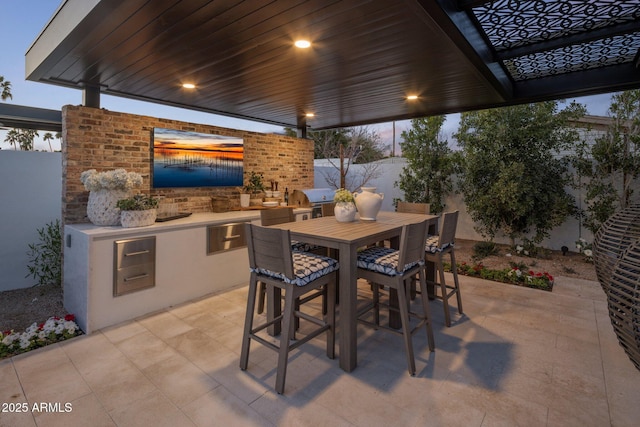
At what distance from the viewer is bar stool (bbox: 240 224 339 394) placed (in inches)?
79.0

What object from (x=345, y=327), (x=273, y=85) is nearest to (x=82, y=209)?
(x=273, y=85)

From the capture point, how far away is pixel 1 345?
2441 mm

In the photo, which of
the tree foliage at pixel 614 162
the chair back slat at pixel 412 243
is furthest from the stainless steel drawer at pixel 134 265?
the tree foliage at pixel 614 162

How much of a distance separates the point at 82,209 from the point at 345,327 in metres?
3.03

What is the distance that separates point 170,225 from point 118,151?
1117 millimetres

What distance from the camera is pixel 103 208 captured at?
311cm

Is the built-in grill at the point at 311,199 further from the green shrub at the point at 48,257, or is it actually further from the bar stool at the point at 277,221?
the green shrub at the point at 48,257

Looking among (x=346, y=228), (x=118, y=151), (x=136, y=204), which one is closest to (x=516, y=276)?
(x=346, y=228)

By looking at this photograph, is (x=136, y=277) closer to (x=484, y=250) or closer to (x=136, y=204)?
(x=136, y=204)

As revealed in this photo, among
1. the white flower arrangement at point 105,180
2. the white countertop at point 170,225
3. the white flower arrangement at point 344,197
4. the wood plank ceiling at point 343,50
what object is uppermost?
the wood plank ceiling at point 343,50

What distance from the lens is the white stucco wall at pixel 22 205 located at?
4.23 metres

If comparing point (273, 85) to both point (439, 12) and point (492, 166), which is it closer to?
point (439, 12)

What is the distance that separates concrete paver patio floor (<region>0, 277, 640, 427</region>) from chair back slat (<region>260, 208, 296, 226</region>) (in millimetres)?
1037

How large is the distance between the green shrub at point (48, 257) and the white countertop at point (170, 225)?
1.05 meters
